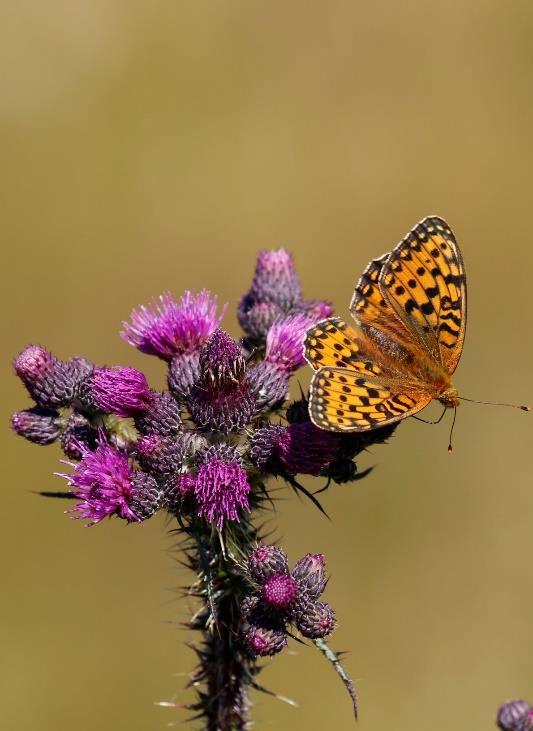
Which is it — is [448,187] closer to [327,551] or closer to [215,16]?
[215,16]

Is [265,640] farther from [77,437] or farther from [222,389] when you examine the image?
[77,437]

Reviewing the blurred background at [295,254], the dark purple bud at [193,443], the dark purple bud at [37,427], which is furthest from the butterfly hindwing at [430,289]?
the blurred background at [295,254]

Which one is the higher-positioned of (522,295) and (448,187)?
(448,187)

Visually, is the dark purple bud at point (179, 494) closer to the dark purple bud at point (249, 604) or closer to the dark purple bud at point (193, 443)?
the dark purple bud at point (193, 443)

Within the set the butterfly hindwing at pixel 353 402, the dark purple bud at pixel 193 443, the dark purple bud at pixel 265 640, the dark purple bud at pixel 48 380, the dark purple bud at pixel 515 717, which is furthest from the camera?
the dark purple bud at pixel 48 380

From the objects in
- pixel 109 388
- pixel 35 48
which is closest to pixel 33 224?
pixel 35 48

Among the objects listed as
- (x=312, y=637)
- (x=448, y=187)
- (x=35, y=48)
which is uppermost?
(x=35, y=48)
